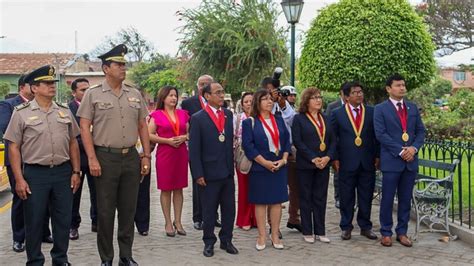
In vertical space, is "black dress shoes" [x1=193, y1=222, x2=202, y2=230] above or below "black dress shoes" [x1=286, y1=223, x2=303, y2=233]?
below

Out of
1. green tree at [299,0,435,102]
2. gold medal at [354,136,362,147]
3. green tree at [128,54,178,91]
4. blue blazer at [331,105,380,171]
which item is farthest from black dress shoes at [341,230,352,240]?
green tree at [128,54,178,91]

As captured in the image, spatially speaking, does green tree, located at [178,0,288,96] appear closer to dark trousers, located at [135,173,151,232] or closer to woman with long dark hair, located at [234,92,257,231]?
woman with long dark hair, located at [234,92,257,231]

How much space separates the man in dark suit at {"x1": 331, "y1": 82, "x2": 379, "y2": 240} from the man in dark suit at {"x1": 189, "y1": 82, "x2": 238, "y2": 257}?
140 cm

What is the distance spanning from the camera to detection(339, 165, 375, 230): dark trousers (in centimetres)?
666

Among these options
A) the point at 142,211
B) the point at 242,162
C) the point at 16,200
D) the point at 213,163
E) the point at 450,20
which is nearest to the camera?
the point at 213,163

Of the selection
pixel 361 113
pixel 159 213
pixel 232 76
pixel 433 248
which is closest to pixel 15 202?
pixel 159 213

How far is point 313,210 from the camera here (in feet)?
21.6

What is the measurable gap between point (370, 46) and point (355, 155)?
4.36m

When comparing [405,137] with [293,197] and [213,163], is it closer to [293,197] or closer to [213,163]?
[293,197]

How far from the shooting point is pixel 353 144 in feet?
21.5

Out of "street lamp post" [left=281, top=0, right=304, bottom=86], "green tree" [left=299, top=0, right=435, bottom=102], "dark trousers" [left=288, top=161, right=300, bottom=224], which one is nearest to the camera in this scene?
"dark trousers" [left=288, top=161, right=300, bottom=224]

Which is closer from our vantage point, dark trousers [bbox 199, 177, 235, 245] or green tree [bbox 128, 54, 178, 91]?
dark trousers [bbox 199, 177, 235, 245]

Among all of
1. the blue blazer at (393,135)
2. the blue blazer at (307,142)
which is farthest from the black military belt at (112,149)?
the blue blazer at (393,135)

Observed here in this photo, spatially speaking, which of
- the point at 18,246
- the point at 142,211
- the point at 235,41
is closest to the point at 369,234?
the point at 142,211
